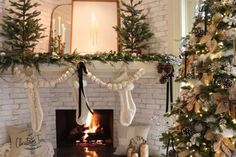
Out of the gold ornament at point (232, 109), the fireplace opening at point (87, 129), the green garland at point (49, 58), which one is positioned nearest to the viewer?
the gold ornament at point (232, 109)

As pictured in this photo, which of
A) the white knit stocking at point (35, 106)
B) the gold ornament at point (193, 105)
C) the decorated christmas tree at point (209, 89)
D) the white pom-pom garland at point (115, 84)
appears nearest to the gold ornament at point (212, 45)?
the decorated christmas tree at point (209, 89)

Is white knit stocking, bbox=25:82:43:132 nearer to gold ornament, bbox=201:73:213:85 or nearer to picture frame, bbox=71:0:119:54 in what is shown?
picture frame, bbox=71:0:119:54

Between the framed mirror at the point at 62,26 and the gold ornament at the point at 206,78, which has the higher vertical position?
the framed mirror at the point at 62,26

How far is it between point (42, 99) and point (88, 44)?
1.00m

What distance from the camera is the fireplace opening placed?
4453mm

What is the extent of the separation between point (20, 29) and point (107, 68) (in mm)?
1116

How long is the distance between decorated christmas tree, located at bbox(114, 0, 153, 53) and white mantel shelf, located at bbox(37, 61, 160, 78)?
34cm

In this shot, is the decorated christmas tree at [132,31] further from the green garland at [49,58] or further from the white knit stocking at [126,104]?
the white knit stocking at [126,104]

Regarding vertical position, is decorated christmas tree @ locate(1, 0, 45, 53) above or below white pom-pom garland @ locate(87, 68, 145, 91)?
above

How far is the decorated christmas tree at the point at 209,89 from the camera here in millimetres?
2182

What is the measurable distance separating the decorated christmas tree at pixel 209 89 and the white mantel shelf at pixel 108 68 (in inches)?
43.3

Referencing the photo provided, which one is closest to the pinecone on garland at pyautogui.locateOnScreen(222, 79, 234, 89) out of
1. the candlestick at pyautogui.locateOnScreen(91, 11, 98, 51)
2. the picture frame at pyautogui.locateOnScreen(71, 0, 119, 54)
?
the picture frame at pyautogui.locateOnScreen(71, 0, 119, 54)

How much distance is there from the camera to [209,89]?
2.26 meters

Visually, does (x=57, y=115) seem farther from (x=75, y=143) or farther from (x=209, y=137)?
(x=209, y=137)
